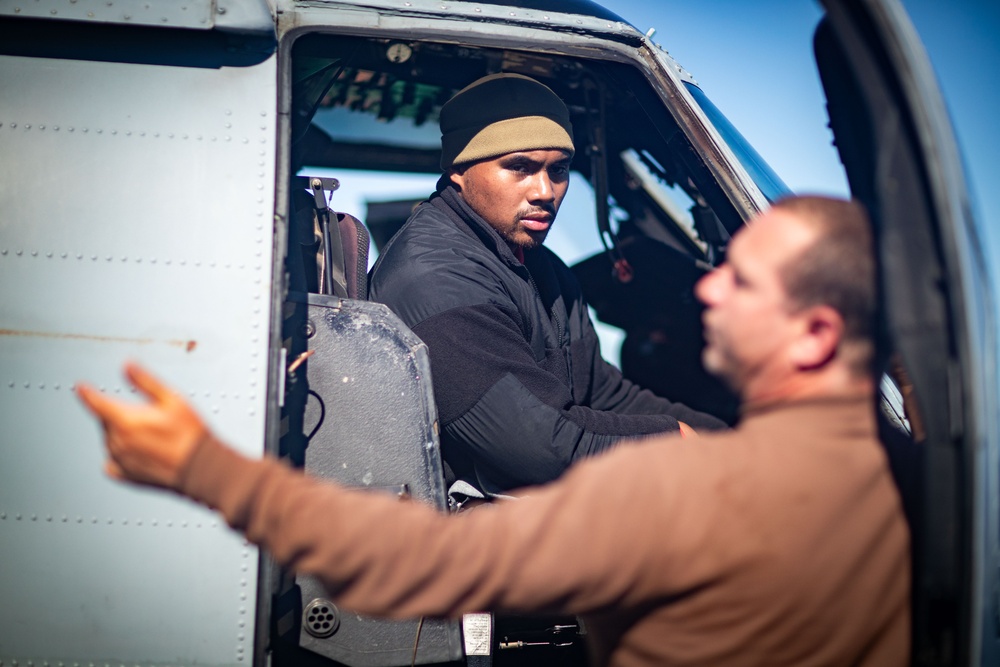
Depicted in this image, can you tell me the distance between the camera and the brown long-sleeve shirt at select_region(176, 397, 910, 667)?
1.10m

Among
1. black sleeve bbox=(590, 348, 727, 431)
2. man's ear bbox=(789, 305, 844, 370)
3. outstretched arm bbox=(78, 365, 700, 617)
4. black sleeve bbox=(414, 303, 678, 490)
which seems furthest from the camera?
black sleeve bbox=(590, 348, 727, 431)

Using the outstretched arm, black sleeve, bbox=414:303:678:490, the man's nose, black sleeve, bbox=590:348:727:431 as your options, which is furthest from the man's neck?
black sleeve, bbox=590:348:727:431

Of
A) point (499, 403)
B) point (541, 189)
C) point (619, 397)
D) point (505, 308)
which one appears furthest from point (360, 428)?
point (619, 397)

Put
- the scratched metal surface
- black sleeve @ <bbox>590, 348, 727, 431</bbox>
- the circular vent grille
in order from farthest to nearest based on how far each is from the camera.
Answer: black sleeve @ <bbox>590, 348, 727, 431</bbox>
the circular vent grille
the scratched metal surface

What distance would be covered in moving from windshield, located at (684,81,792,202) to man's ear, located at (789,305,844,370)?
142 cm

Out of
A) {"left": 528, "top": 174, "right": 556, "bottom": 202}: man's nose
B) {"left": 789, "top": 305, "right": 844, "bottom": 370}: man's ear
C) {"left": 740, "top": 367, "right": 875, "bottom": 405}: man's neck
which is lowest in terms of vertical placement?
{"left": 740, "top": 367, "right": 875, "bottom": 405}: man's neck

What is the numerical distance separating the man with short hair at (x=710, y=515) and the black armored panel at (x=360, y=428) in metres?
1.00

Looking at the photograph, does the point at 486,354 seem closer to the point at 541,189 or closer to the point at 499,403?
the point at 499,403

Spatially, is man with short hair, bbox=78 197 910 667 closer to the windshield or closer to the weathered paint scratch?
the weathered paint scratch

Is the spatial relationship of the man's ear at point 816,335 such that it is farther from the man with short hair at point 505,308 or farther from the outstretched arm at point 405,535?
the man with short hair at point 505,308

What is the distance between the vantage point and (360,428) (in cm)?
221

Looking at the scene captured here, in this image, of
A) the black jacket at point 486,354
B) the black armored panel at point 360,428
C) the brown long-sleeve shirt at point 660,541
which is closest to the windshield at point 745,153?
the black jacket at point 486,354

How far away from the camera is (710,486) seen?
1135mm

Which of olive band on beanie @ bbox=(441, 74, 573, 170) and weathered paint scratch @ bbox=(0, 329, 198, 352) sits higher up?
olive band on beanie @ bbox=(441, 74, 573, 170)
